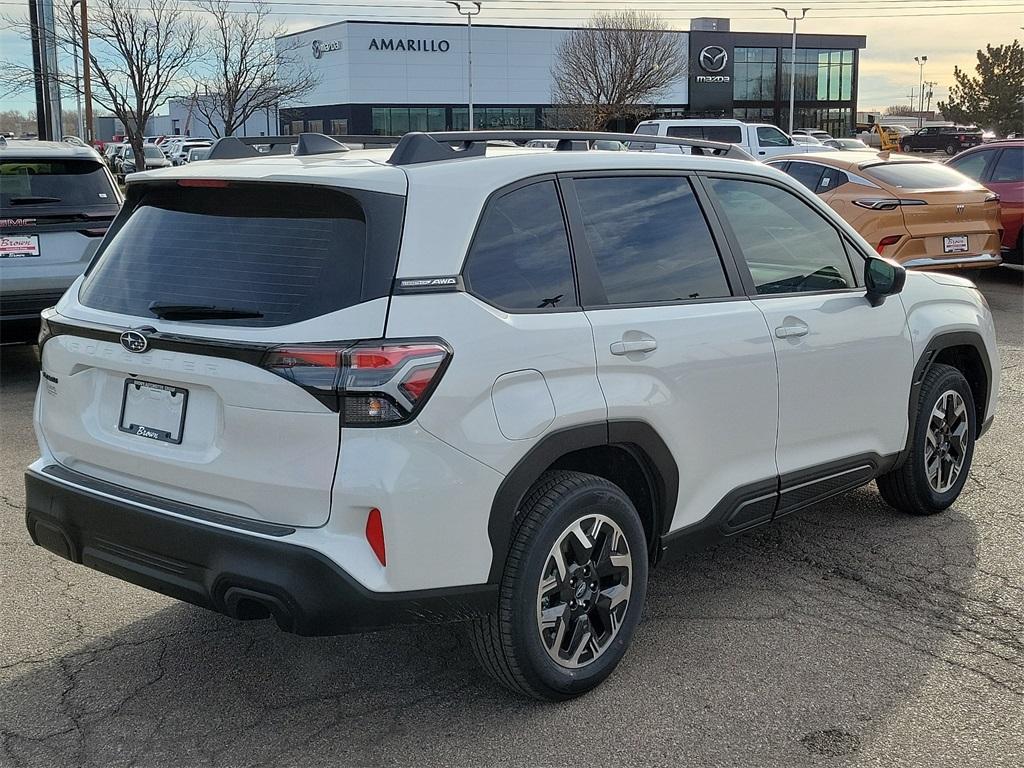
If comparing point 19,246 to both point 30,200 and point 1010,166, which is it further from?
point 1010,166

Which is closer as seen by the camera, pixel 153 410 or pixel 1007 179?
pixel 153 410

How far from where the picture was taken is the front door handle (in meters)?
4.29

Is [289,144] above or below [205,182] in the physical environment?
above

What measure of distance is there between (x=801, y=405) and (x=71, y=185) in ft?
21.5

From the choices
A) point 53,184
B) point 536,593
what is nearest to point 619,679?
point 536,593

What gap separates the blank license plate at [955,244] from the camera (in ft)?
38.5

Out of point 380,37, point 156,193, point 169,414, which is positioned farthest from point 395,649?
point 380,37

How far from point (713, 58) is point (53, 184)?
7547 cm

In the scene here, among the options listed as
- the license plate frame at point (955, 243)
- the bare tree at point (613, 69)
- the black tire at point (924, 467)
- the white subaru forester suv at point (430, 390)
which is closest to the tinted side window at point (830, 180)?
the license plate frame at point (955, 243)

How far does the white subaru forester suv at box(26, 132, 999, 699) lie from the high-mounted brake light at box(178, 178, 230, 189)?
0.8 inches

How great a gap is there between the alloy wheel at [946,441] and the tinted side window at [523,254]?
2.46 m

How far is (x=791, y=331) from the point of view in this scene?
434cm

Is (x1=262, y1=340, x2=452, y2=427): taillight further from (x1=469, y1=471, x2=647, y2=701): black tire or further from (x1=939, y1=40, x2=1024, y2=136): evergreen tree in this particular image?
(x1=939, y1=40, x2=1024, y2=136): evergreen tree

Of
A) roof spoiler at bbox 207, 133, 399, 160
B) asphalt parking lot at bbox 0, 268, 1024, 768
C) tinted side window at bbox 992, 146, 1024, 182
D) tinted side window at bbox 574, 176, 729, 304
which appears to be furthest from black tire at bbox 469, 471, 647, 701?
tinted side window at bbox 992, 146, 1024, 182
